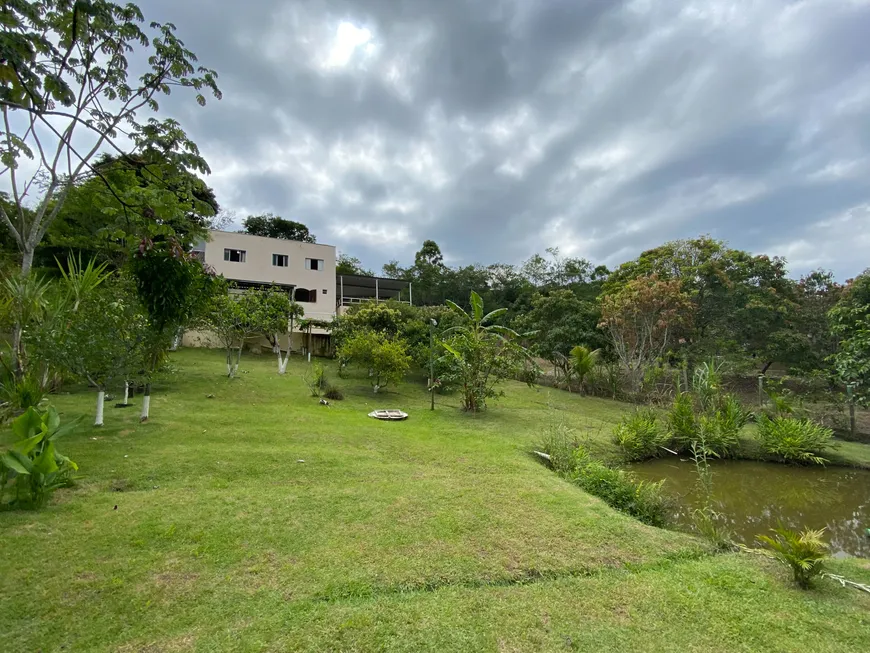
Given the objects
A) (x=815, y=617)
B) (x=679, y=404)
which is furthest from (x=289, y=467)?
(x=679, y=404)

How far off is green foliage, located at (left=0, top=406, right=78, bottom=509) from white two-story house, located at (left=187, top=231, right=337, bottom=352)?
18.3 m

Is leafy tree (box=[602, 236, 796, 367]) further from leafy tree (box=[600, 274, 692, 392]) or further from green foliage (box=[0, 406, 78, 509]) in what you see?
green foliage (box=[0, 406, 78, 509])

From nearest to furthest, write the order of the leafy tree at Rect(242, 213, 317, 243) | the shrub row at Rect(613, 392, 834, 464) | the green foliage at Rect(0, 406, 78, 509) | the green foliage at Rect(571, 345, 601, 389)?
the green foliage at Rect(0, 406, 78, 509) → the shrub row at Rect(613, 392, 834, 464) → the green foliage at Rect(571, 345, 601, 389) → the leafy tree at Rect(242, 213, 317, 243)

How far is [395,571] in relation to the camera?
3.16 m

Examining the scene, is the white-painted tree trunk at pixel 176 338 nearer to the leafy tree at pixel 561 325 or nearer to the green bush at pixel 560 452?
the green bush at pixel 560 452

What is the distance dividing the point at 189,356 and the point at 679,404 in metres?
18.7

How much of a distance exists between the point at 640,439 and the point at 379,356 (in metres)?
7.87

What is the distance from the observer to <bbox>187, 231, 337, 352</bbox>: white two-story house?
2280 centimetres

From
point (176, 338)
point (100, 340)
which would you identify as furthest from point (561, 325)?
point (100, 340)

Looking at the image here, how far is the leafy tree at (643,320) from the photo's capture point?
49.8 ft

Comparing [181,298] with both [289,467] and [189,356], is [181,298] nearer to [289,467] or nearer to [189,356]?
[289,467]

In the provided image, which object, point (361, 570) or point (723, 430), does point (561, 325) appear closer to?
point (723, 430)

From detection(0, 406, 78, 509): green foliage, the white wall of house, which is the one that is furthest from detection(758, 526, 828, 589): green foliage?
the white wall of house

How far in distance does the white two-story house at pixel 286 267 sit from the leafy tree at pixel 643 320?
15005 millimetres
